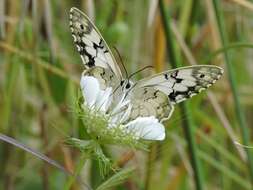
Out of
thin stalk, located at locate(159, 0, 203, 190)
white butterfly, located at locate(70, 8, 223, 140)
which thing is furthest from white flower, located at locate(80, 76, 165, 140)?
thin stalk, located at locate(159, 0, 203, 190)

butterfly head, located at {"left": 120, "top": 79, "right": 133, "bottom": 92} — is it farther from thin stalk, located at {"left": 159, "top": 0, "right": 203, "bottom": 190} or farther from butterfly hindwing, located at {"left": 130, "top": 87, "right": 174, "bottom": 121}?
thin stalk, located at {"left": 159, "top": 0, "right": 203, "bottom": 190}

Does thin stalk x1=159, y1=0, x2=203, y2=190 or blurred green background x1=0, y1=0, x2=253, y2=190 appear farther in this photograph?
blurred green background x1=0, y1=0, x2=253, y2=190

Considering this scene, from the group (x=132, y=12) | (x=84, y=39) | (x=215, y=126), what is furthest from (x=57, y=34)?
(x=84, y=39)

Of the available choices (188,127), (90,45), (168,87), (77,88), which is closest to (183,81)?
(168,87)

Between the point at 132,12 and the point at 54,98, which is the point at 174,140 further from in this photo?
the point at 132,12

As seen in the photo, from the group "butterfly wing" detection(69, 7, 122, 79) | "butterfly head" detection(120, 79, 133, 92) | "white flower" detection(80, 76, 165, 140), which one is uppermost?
"butterfly wing" detection(69, 7, 122, 79)

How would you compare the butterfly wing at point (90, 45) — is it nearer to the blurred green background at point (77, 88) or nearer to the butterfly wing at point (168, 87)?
the butterfly wing at point (168, 87)
